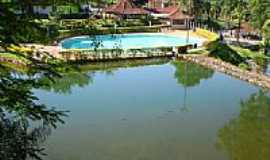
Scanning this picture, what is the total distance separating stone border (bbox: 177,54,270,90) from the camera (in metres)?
22.1

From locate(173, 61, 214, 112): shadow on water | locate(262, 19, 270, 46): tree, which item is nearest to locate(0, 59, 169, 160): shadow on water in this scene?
locate(173, 61, 214, 112): shadow on water

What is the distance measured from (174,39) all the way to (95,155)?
2372 centimetres

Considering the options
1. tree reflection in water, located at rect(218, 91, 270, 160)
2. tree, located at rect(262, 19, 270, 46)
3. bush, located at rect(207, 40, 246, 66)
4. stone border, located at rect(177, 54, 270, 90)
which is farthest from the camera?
tree, located at rect(262, 19, 270, 46)

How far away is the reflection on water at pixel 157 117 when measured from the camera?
1309cm

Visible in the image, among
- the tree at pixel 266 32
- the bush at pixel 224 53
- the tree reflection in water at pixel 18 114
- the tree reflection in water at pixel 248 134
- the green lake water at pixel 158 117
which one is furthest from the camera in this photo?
the tree at pixel 266 32

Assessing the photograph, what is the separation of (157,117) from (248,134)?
3099mm

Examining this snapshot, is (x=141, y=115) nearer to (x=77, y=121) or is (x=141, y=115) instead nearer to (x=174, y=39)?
(x=77, y=121)

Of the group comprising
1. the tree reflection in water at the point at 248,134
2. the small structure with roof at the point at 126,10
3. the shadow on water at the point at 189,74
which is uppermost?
the small structure with roof at the point at 126,10

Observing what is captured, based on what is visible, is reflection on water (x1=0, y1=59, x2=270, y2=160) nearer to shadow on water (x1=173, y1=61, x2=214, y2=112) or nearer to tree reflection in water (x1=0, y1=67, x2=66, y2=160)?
shadow on water (x1=173, y1=61, x2=214, y2=112)

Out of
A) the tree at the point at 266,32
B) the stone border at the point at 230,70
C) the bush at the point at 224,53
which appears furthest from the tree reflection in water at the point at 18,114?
the tree at the point at 266,32

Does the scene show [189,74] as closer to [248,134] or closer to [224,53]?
[224,53]

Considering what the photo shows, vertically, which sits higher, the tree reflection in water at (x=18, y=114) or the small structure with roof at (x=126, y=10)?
the tree reflection in water at (x=18, y=114)

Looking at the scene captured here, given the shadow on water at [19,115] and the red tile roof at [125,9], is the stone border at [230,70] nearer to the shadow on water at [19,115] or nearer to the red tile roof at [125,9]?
the red tile roof at [125,9]

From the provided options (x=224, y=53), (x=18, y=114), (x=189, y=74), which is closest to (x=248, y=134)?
(x=189, y=74)
